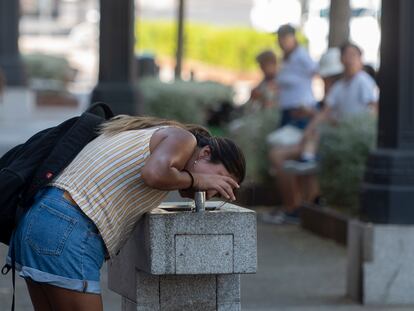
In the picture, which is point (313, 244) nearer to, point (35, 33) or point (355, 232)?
point (355, 232)

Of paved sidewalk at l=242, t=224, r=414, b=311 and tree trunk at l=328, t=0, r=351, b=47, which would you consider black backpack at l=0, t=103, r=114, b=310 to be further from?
tree trunk at l=328, t=0, r=351, b=47

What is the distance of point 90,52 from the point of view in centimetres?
4209

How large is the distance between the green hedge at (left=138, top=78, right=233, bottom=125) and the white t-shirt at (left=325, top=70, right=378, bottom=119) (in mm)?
4569

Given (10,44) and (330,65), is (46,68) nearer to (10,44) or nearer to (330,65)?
(10,44)

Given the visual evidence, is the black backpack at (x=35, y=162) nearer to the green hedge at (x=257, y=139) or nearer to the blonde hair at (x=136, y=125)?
the blonde hair at (x=136, y=125)

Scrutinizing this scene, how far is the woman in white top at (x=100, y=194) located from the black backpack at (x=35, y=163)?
43mm

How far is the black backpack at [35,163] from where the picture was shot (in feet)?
13.9

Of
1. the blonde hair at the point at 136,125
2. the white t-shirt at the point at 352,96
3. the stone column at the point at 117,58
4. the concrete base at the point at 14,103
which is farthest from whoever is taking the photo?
the concrete base at the point at 14,103

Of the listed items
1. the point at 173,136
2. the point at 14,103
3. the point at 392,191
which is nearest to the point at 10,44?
the point at 14,103

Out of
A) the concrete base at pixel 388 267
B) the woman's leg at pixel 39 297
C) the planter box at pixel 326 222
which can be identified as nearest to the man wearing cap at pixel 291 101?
the planter box at pixel 326 222

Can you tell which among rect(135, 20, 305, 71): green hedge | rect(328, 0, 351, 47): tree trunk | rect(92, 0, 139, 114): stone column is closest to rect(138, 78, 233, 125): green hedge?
rect(92, 0, 139, 114): stone column

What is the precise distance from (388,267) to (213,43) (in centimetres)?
2836

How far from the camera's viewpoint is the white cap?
37.7 feet

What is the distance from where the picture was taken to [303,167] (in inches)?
414
